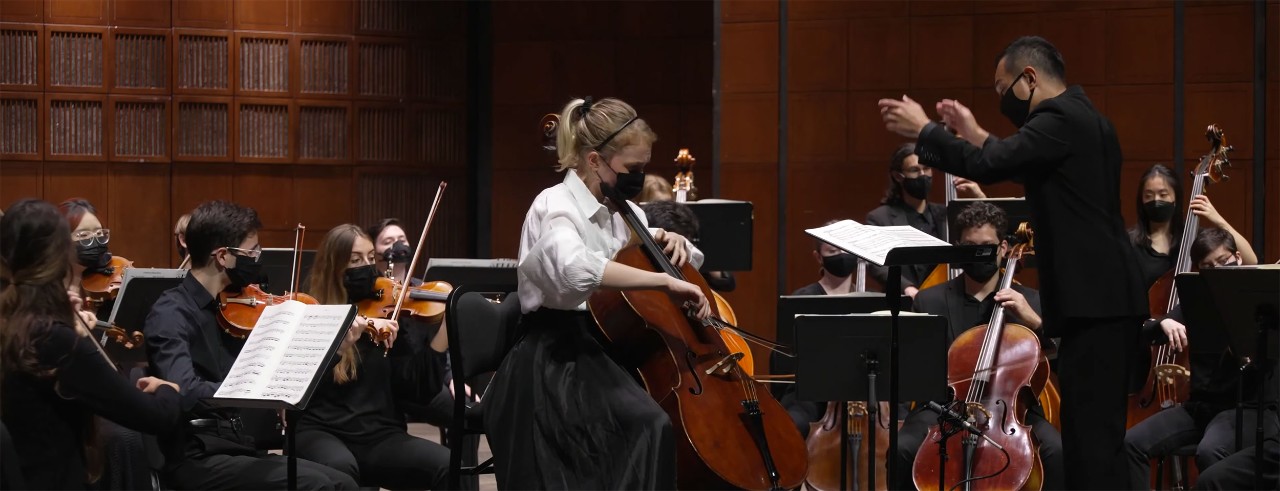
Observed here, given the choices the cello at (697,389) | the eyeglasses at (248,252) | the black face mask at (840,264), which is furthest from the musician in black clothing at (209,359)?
the black face mask at (840,264)

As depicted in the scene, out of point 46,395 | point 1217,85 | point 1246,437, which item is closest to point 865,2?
point 1217,85

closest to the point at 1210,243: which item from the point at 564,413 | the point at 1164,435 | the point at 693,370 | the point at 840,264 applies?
the point at 1164,435

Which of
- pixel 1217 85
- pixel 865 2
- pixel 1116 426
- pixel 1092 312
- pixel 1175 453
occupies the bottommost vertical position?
pixel 1175 453

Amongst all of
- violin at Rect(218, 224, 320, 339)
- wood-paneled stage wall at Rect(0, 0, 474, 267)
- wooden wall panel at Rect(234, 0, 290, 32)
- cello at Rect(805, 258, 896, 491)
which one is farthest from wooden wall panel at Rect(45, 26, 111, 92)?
cello at Rect(805, 258, 896, 491)

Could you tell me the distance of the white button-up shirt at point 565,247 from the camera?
9.03ft

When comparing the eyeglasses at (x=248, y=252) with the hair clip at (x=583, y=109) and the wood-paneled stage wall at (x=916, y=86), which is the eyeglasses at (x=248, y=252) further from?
the wood-paneled stage wall at (x=916, y=86)

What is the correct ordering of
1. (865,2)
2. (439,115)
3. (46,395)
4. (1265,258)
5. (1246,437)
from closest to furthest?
(46,395) < (1246,437) < (1265,258) < (865,2) < (439,115)

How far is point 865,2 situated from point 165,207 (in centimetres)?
444

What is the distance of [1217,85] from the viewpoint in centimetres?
Answer: 646

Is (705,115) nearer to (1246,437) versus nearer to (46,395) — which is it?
(1246,437)

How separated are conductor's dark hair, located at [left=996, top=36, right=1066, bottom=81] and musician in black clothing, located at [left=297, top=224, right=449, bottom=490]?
1779mm

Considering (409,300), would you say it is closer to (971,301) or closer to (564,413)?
(564,413)

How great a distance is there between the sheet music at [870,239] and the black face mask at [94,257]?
2.55 metres

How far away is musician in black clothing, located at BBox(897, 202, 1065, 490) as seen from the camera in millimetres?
4172
